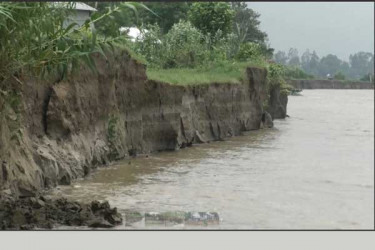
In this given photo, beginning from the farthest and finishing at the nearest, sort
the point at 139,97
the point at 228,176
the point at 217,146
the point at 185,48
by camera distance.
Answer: the point at 185,48 < the point at 217,146 < the point at 139,97 < the point at 228,176

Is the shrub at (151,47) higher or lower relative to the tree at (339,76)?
higher

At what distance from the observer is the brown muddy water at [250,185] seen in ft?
28.9

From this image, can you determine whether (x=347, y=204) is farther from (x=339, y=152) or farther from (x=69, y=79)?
(x=339, y=152)

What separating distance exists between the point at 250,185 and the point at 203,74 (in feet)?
33.8

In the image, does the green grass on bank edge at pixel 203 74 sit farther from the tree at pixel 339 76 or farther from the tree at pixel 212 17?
the tree at pixel 339 76

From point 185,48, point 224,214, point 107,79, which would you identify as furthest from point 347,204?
point 185,48

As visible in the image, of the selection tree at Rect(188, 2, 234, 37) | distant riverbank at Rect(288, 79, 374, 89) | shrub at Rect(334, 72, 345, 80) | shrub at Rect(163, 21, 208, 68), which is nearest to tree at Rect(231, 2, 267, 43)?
tree at Rect(188, 2, 234, 37)

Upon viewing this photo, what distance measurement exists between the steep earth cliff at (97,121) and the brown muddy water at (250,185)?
452 mm

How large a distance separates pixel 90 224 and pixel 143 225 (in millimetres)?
760

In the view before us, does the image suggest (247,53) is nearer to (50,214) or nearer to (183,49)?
(183,49)

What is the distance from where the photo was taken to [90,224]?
763cm

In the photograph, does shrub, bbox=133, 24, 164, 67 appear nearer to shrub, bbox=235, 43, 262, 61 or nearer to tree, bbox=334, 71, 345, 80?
shrub, bbox=235, 43, 262, 61

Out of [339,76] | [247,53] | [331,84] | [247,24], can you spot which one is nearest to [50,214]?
[247,53]

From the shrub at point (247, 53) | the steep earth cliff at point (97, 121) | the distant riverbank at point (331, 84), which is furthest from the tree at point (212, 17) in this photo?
the distant riverbank at point (331, 84)
